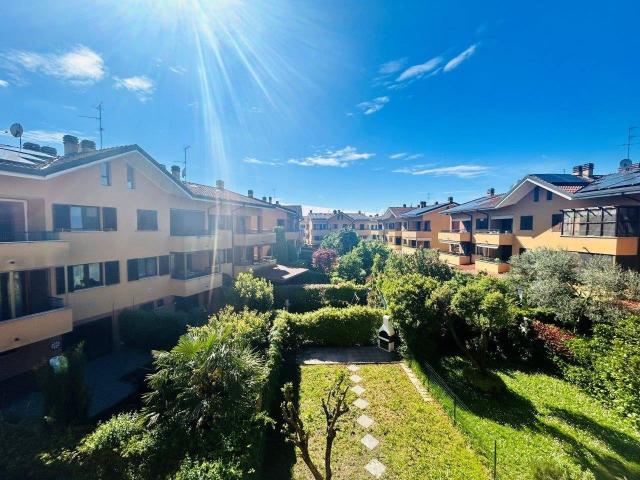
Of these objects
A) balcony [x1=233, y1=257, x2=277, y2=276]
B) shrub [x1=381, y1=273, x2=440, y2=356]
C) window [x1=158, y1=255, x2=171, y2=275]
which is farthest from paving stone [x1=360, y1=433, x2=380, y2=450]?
balcony [x1=233, y1=257, x2=277, y2=276]

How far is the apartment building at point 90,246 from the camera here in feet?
40.3

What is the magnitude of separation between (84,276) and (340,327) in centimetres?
1492

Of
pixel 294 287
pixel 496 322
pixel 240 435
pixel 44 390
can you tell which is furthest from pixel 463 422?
pixel 294 287

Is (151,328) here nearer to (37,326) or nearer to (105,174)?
(37,326)

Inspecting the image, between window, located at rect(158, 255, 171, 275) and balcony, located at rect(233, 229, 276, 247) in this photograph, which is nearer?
window, located at rect(158, 255, 171, 275)

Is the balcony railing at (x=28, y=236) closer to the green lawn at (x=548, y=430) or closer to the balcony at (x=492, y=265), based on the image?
the green lawn at (x=548, y=430)

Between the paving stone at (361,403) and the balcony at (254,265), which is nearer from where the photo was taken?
the paving stone at (361,403)

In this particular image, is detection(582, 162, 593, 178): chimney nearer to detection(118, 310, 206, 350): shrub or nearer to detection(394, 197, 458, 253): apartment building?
detection(394, 197, 458, 253): apartment building

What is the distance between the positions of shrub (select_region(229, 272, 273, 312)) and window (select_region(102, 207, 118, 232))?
320 inches

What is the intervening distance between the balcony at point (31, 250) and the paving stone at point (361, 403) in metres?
15.0

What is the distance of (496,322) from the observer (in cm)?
1167

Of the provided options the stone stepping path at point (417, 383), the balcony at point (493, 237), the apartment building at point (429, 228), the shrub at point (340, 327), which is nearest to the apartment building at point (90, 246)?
the shrub at point (340, 327)

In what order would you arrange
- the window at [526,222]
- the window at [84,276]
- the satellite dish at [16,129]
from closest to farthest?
the window at [84,276], the satellite dish at [16,129], the window at [526,222]

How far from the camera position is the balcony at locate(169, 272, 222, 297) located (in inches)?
801
